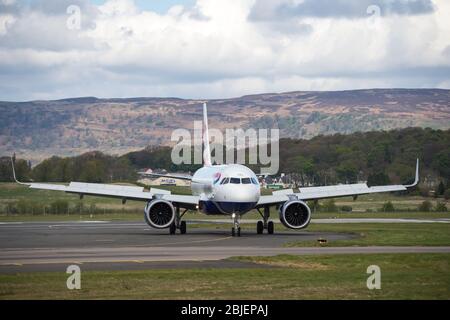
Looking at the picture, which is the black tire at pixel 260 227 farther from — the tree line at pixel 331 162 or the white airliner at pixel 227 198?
the tree line at pixel 331 162

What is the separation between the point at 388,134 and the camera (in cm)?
16450

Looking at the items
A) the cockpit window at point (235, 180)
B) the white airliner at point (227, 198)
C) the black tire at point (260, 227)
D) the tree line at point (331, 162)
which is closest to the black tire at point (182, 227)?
the white airliner at point (227, 198)

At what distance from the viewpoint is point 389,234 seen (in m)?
51.6

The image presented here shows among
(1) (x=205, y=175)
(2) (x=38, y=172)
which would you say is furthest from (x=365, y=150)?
(1) (x=205, y=175)

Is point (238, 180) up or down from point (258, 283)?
up

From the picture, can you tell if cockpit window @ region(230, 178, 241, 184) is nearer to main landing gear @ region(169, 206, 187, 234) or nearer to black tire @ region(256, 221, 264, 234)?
black tire @ region(256, 221, 264, 234)

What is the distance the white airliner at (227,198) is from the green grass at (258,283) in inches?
749

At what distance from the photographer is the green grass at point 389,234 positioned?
44.7m

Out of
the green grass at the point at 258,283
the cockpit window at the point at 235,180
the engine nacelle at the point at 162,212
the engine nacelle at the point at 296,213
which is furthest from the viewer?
the engine nacelle at the point at 162,212

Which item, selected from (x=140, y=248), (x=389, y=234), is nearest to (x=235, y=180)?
(x=389, y=234)

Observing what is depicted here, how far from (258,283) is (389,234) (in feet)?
81.7

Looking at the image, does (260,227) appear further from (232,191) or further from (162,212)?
(162,212)

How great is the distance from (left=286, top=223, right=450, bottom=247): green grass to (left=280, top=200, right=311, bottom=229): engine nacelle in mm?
2684

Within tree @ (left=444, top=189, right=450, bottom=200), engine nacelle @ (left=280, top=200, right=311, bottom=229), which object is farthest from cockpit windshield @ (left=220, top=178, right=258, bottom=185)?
tree @ (left=444, top=189, right=450, bottom=200)
